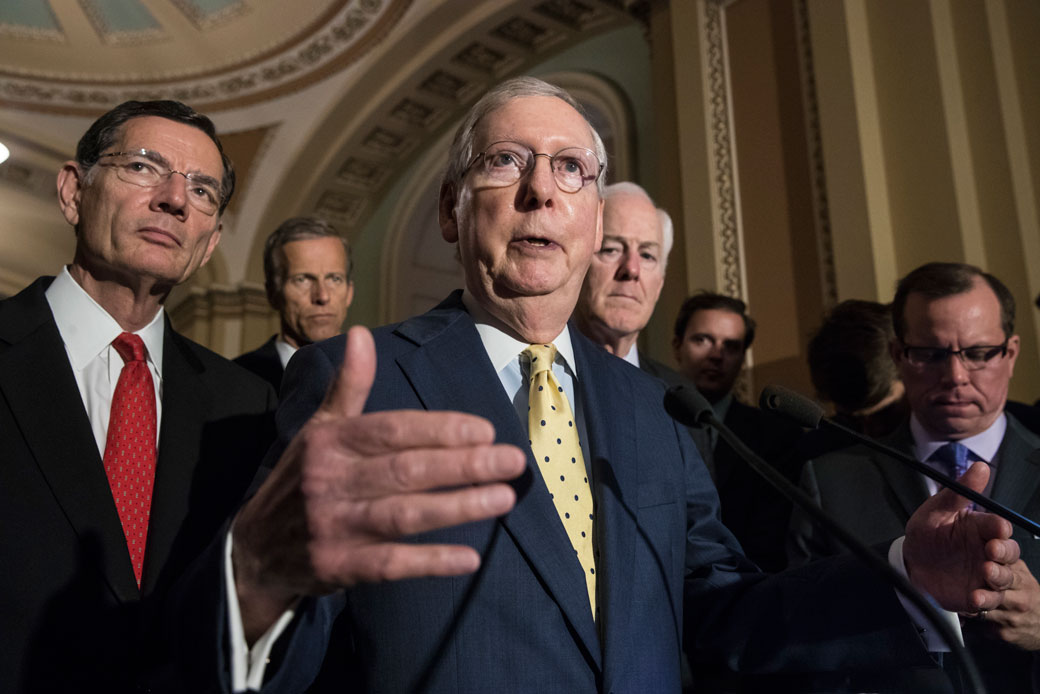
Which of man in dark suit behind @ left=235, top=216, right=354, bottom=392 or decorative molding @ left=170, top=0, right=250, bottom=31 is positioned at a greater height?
decorative molding @ left=170, top=0, right=250, bottom=31

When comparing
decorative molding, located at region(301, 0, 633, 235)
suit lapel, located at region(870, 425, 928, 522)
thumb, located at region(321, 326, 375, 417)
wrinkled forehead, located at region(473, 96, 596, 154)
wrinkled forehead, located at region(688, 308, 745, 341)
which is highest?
decorative molding, located at region(301, 0, 633, 235)

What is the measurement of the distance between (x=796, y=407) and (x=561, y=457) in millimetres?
345

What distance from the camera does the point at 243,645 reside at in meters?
0.93

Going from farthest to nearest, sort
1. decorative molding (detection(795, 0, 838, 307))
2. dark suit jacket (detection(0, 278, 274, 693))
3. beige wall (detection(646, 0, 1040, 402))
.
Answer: decorative molding (detection(795, 0, 838, 307)) < beige wall (detection(646, 0, 1040, 402)) < dark suit jacket (detection(0, 278, 274, 693))

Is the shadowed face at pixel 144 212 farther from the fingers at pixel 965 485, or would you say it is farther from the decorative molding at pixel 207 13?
the decorative molding at pixel 207 13

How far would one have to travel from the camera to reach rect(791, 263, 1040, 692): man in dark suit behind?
1.99 m

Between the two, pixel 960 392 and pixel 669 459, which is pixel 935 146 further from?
pixel 669 459

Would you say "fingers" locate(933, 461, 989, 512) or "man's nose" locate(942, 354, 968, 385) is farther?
"man's nose" locate(942, 354, 968, 385)

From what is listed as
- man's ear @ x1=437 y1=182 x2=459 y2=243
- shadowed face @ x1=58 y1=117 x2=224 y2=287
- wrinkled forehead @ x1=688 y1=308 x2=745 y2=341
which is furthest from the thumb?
wrinkled forehead @ x1=688 y1=308 x2=745 y2=341

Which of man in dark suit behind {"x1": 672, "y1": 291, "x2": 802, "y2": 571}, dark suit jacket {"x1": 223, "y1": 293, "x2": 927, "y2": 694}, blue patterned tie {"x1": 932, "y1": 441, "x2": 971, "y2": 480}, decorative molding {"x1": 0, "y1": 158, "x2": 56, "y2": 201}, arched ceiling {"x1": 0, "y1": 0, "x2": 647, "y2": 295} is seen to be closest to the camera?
dark suit jacket {"x1": 223, "y1": 293, "x2": 927, "y2": 694}

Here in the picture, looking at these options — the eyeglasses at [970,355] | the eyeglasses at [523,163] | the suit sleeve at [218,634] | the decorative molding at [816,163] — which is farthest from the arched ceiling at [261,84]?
the suit sleeve at [218,634]

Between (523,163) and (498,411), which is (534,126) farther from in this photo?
(498,411)

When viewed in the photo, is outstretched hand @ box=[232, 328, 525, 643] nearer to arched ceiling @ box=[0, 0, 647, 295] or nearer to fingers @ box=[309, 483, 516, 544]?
fingers @ box=[309, 483, 516, 544]

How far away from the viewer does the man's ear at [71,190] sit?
185 centimetres
